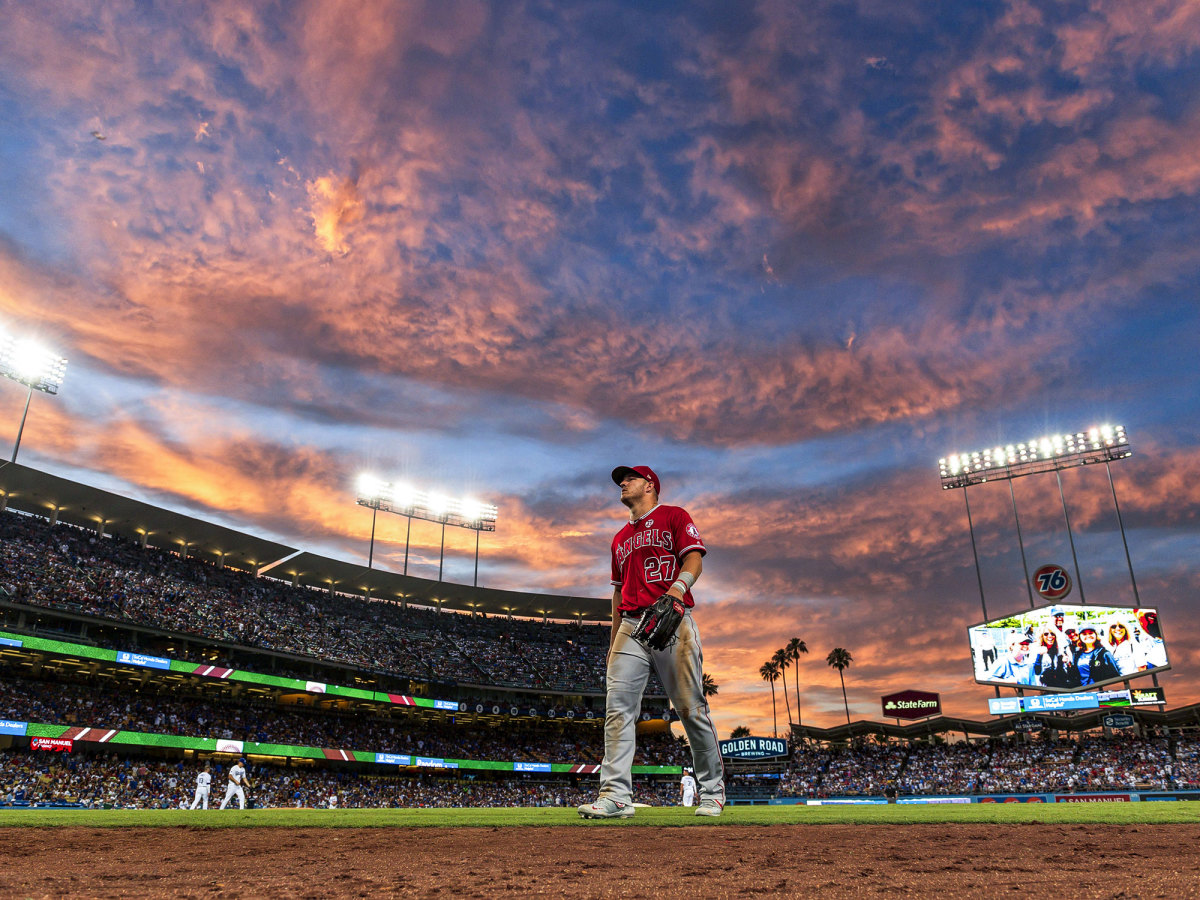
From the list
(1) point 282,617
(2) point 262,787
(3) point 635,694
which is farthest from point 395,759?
(3) point 635,694

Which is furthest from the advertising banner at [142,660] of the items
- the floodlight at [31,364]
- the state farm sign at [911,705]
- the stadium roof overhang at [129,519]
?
the state farm sign at [911,705]

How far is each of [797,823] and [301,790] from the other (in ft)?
120

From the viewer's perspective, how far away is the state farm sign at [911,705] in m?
51.7

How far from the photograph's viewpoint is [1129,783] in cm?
3853

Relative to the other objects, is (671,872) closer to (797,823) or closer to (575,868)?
(575,868)

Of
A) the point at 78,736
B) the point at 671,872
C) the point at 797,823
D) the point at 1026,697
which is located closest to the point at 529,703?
the point at 78,736

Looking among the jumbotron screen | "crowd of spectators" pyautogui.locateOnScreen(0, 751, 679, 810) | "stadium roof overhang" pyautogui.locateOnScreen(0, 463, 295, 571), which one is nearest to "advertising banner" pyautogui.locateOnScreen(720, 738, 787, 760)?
"crowd of spectators" pyautogui.locateOnScreen(0, 751, 679, 810)

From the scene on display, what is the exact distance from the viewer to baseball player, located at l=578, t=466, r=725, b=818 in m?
5.57

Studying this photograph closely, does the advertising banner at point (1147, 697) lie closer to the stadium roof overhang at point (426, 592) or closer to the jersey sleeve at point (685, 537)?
the stadium roof overhang at point (426, 592)

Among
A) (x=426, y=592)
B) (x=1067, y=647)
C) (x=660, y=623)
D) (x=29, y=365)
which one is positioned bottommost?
(x=660, y=623)

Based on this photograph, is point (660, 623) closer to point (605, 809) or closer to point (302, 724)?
point (605, 809)

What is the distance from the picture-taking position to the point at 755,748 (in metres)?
50.0

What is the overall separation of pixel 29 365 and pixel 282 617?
1872 centimetres

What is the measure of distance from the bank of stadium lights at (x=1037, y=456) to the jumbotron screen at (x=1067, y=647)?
369 inches
